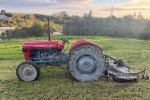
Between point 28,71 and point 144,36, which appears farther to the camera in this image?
point 144,36

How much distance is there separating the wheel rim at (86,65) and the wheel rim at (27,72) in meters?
1.33

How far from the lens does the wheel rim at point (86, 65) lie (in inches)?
311

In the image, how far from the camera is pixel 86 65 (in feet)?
26.0

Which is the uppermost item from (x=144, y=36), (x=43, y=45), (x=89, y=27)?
(x=43, y=45)

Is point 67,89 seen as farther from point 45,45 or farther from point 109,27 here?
point 109,27

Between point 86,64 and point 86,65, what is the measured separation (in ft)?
0.10

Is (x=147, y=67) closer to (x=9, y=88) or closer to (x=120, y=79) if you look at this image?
(x=120, y=79)

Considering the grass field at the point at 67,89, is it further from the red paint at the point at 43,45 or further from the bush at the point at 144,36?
the bush at the point at 144,36

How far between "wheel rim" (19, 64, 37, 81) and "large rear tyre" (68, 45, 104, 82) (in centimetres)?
106

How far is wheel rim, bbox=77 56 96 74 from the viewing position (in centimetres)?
790

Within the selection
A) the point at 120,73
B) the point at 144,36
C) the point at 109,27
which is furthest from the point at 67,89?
the point at 109,27

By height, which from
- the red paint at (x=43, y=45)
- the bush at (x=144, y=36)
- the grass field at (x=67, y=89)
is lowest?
the bush at (x=144, y=36)

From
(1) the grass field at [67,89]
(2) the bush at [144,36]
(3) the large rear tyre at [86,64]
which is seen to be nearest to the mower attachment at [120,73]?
(1) the grass field at [67,89]

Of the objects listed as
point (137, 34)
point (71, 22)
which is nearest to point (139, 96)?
point (137, 34)
